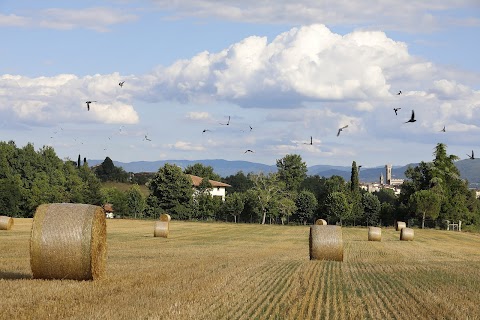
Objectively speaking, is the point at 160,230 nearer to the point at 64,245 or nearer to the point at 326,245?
the point at 326,245

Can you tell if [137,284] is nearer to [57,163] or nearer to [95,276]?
[95,276]

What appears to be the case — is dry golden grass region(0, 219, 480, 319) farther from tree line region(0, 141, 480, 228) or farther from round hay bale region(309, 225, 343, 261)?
tree line region(0, 141, 480, 228)

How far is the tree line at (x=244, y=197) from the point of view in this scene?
12056 cm

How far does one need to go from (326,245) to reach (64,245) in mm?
15230

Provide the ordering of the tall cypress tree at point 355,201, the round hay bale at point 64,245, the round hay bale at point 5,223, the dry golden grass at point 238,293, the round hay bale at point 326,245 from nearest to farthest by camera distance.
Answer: the dry golden grass at point 238,293 < the round hay bale at point 64,245 < the round hay bale at point 326,245 < the round hay bale at point 5,223 < the tall cypress tree at point 355,201

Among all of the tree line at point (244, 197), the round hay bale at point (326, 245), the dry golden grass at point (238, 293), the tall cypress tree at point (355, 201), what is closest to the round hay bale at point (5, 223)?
the dry golden grass at point (238, 293)

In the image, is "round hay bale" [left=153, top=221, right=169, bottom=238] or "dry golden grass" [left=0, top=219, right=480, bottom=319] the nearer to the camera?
"dry golden grass" [left=0, top=219, right=480, bottom=319]

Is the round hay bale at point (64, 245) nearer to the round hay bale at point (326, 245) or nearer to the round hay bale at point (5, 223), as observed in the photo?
the round hay bale at point (326, 245)

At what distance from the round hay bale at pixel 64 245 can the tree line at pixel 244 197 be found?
318 ft

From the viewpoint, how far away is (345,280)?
930 inches

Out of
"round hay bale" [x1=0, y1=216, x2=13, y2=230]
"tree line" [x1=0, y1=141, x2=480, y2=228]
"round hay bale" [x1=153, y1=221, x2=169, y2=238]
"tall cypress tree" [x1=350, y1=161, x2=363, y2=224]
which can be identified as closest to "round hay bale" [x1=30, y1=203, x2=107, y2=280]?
"round hay bale" [x1=153, y1=221, x2=169, y2=238]

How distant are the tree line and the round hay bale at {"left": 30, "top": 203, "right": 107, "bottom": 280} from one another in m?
96.9

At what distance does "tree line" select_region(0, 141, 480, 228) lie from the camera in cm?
12056

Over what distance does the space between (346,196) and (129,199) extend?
45428mm
